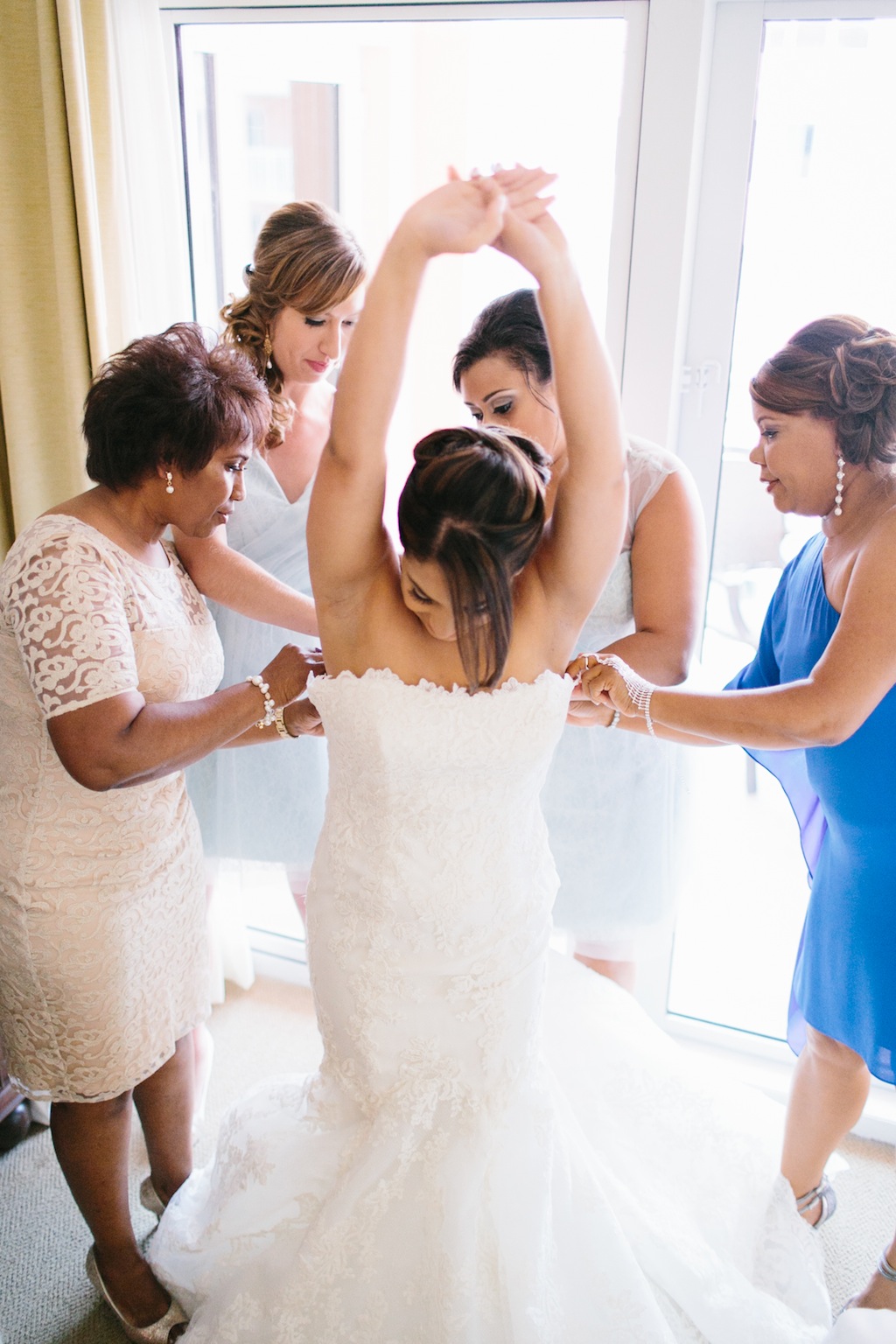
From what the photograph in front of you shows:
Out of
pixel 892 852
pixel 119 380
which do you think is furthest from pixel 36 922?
pixel 892 852

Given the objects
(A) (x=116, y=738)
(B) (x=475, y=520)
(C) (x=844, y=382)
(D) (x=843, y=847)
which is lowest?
(D) (x=843, y=847)

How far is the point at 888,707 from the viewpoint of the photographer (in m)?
1.58

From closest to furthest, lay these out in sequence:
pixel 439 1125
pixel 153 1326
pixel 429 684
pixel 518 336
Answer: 1. pixel 429 684
2. pixel 439 1125
3. pixel 518 336
4. pixel 153 1326

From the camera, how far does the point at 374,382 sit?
115 cm

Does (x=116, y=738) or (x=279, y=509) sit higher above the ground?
(x=279, y=509)

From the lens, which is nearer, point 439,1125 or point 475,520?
point 475,520

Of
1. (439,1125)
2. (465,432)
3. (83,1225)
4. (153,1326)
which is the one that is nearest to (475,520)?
(465,432)

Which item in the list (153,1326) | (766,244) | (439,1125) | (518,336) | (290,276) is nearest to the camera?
(439,1125)

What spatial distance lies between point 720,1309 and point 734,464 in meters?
1.57

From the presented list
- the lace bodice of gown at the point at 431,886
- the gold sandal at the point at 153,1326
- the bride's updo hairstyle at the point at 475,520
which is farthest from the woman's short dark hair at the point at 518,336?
the gold sandal at the point at 153,1326

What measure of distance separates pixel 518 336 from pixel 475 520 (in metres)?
0.59

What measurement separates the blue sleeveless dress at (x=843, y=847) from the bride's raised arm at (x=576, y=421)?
547 millimetres

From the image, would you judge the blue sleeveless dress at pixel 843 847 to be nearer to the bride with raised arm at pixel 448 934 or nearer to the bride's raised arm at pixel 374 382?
the bride with raised arm at pixel 448 934

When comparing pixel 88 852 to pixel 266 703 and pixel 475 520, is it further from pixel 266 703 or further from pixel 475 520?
pixel 475 520
